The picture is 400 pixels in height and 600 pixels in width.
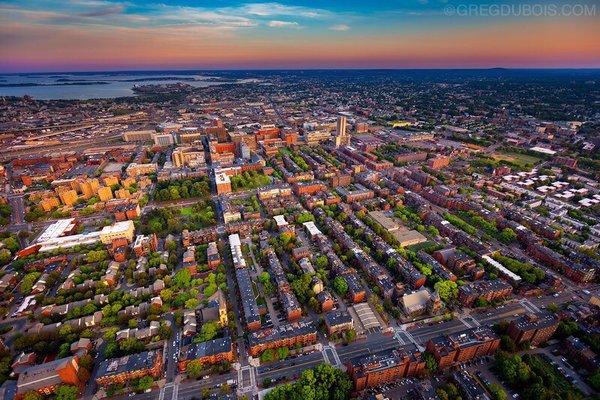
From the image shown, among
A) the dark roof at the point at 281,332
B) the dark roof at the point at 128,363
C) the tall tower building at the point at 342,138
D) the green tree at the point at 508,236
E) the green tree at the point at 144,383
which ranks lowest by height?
the green tree at the point at 144,383

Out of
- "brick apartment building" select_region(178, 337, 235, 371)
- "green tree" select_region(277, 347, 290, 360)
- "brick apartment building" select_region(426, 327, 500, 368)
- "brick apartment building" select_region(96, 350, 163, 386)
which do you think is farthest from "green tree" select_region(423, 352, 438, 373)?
"brick apartment building" select_region(96, 350, 163, 386)

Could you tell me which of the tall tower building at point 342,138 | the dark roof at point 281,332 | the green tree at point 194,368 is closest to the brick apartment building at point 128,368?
the green tree at point 194,368

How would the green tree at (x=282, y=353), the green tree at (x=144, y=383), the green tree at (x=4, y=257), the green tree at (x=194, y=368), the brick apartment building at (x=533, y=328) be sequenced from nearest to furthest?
the green tree at (x=144, y=383)
the green tree at (x=194, y=368)
the green tree at (x=282, y=353)
the brick apartment building at (x=533, y=328)
the green tree at (x=4, y=257)

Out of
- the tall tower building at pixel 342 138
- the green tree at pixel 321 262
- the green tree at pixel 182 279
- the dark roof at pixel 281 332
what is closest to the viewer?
the dark roof at pixel 281 332

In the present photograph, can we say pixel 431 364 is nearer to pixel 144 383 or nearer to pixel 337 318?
pixel 337 318

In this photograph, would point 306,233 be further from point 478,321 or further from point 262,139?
point 262,139

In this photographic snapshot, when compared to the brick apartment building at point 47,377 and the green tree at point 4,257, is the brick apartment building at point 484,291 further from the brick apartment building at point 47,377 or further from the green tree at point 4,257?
the green tree at point 4,257

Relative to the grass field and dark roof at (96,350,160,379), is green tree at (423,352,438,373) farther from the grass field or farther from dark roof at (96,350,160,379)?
the grass field

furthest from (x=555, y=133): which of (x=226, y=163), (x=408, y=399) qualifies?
(x=408, y=399)
